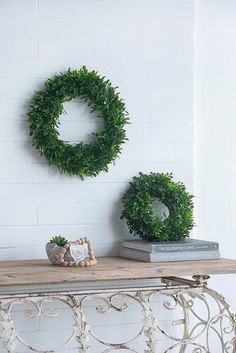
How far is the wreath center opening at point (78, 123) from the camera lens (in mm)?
3662

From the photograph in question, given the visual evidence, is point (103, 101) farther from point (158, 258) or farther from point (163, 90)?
point (158, 258)

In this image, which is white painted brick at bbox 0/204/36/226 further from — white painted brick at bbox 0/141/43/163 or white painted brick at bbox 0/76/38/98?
white painted brick at bbox 0/76/38/98

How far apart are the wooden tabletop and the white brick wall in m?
0.21

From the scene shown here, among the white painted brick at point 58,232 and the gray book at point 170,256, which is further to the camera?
the white painted brick at point 58,232

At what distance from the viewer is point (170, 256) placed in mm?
3479

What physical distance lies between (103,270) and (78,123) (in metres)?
0.76

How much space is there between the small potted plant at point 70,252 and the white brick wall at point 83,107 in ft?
0.82

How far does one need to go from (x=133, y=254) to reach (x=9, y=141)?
0.74 metres

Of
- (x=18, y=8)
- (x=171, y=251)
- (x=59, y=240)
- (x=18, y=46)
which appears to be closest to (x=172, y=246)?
(x=171, y=251)

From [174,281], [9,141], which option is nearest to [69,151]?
[9,141]

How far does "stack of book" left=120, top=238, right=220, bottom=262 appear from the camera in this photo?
3459mm

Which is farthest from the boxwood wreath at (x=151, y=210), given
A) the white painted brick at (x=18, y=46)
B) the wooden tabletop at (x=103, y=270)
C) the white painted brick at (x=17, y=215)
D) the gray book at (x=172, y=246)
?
the white painted brick at (x=18, y=46)

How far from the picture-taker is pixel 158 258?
346 cm

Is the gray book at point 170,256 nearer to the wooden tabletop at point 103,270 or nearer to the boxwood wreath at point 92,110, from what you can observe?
the wooden tabletop at point 103,270
